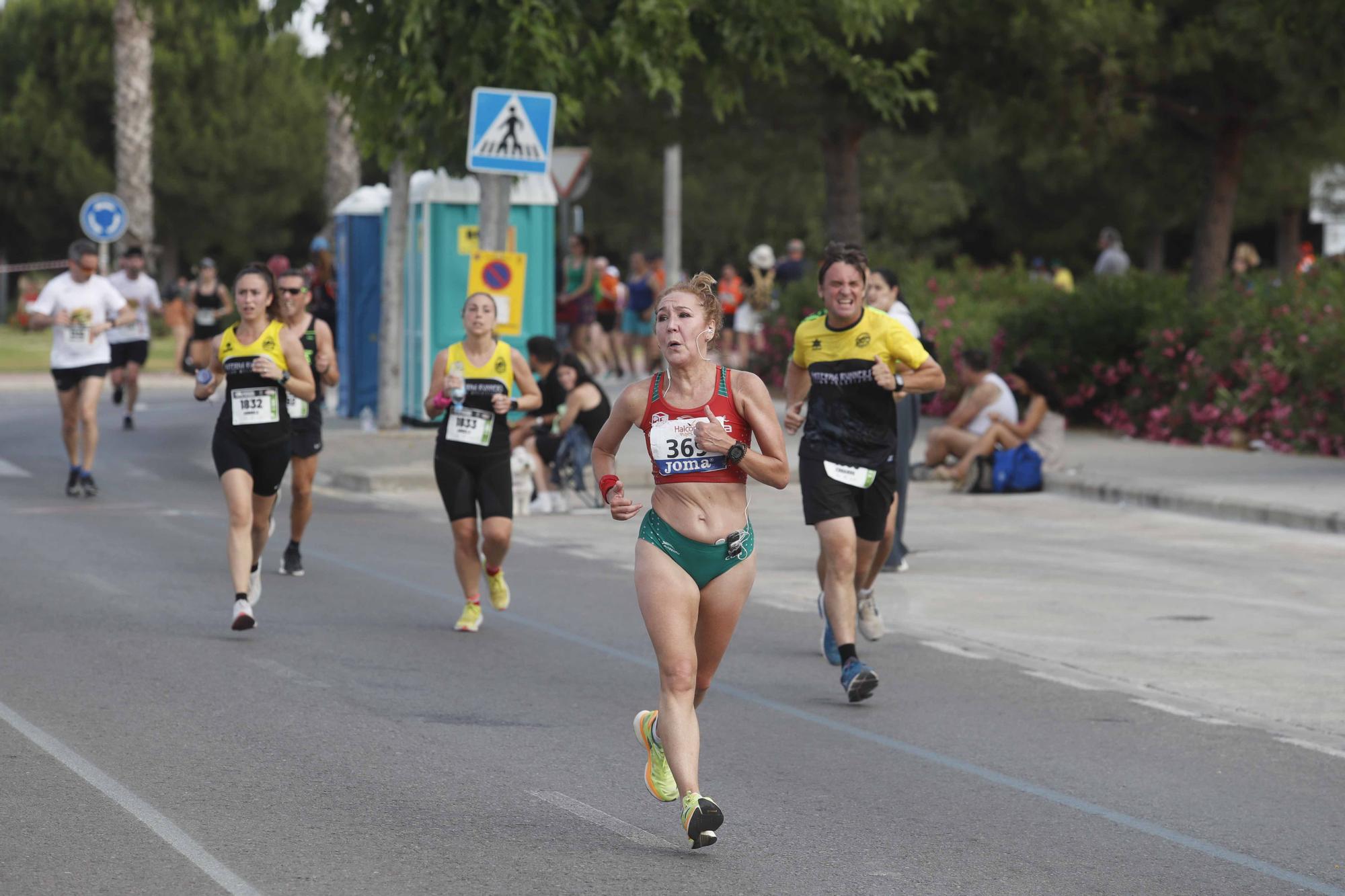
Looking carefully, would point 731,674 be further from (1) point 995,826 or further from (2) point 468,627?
(1) point 995,826

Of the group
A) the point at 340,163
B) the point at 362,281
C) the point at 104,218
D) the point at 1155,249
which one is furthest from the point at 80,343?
the point at 1155,249

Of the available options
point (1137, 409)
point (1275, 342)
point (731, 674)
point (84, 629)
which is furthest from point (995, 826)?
point (1137, 409)

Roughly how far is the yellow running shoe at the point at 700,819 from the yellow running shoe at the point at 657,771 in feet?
0.85

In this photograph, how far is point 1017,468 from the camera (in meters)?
17.4

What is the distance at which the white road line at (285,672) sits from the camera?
29.1 feet

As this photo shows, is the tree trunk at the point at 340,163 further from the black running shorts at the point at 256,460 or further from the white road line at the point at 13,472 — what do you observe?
the black running shorts at the point at 256,460

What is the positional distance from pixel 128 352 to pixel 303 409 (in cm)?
1134

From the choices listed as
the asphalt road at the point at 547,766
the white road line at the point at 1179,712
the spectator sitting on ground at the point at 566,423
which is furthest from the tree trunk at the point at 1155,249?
the white road line at the point at 1179,712

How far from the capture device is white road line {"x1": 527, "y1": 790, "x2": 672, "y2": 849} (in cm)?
641

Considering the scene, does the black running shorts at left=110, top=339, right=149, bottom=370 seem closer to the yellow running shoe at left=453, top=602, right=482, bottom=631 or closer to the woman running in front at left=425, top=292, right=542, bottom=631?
the woman running in front at left=425, top=292, right=542, bottom=631

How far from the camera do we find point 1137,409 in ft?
70.3

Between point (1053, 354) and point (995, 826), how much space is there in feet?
52.0

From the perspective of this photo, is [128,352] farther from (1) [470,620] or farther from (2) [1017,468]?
(1) [470,620]

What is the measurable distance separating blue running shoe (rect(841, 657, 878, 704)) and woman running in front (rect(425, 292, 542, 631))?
2357 millimetres
